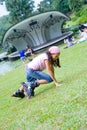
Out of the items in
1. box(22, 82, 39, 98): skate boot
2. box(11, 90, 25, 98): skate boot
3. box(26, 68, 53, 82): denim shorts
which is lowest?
box(11, 90, 25, 98): skate boot

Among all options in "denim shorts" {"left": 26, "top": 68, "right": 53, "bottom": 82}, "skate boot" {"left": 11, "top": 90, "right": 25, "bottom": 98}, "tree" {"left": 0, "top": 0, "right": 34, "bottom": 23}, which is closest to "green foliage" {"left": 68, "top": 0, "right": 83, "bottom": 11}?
"tree" {"left": 0, "top": 0, "right": 34, "bottom": 23}

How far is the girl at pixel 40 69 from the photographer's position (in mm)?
7055

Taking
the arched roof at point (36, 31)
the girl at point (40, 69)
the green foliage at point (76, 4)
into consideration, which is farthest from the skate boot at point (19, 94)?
the green foliage at point (76, 4)

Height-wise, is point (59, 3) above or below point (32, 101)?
below

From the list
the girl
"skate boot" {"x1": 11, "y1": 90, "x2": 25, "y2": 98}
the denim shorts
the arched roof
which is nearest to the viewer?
the girl

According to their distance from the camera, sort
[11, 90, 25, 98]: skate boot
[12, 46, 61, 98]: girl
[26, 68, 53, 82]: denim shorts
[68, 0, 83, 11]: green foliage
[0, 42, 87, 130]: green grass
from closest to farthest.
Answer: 1. [0, 42, 87, 130]: green grass
2. [12, 46, 61, 98]: girl
3. [26, 68, 53, 82]: denim shorts
4. [11, 90, 25, 98]: skate boot
5. [68, 0, 83, 11]: green foliage

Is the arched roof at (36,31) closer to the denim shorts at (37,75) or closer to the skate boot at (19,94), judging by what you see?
the skate boot at (19,94)

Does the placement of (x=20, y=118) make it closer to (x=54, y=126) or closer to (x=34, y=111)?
(x=34, y=111)

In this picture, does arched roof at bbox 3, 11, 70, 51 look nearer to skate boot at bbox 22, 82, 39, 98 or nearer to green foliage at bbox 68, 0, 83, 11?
green foliage at bbox 68, 0, 83, 11

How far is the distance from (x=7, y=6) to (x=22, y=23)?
105 ft

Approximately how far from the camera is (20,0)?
7262 cm

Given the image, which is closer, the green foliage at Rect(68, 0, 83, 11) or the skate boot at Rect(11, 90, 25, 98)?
the skate boot at Rect(11, 90, 25, 98)

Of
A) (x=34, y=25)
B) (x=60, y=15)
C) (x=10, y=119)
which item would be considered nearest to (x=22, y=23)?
(x=34, y=25)

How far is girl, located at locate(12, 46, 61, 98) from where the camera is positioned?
705 cm
